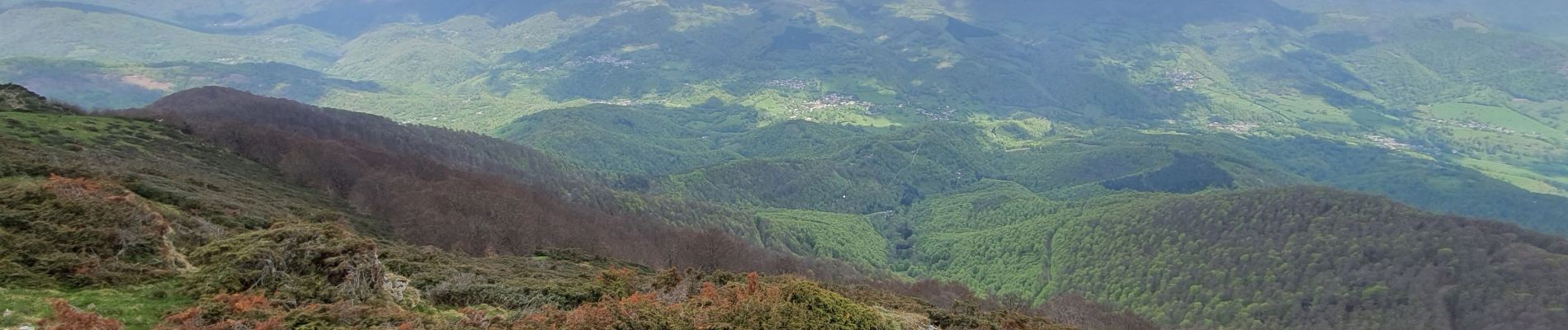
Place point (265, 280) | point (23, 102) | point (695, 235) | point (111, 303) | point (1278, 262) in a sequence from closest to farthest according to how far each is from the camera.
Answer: point (111, 303) → point (265, 280) → point (23, 102) → point (695, 235) → point (1278, 262)

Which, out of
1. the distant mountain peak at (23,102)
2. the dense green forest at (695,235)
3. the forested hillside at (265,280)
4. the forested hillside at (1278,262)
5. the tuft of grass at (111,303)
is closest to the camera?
the tuft of grass at (111,303)

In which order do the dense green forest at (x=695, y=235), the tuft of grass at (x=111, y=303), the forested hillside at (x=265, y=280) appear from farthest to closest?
1. the dense green forest at (x=695, y=235)
2. the forested hillside at (x=265, y=280)
3. the tuft of grass at (x=111, y=303)

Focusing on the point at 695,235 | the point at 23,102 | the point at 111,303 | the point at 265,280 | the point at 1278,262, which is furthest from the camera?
the point at 1278,262

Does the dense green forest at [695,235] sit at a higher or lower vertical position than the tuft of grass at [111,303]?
lower

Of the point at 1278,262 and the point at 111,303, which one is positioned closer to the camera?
the point at 111,303

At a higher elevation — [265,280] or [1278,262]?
[265,280]

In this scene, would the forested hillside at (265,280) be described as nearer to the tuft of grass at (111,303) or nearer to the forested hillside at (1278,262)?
the tuft of grass at (111,303)

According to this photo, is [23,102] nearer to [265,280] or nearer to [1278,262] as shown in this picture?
[265,280]

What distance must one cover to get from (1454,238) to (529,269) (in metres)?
99.4

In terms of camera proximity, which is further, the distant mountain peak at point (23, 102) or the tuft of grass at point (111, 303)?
the distant mountain peak at point (23, 102)

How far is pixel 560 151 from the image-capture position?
188000mm

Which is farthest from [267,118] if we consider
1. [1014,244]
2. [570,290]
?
[1014,244]

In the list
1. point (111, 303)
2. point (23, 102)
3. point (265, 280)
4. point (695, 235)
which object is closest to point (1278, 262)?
point (695, 235)

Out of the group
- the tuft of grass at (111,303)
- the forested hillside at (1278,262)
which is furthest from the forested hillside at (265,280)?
the forested hillside at (1278,262)
